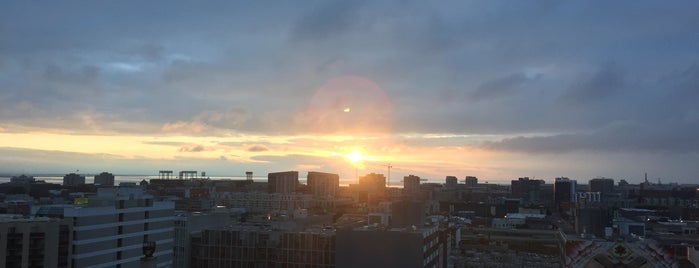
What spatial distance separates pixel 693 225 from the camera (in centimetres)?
8931

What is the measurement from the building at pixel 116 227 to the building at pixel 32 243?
276 cm

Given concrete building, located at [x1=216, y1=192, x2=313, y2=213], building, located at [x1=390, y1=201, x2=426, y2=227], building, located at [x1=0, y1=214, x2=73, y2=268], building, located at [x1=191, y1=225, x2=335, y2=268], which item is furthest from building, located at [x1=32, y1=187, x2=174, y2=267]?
concrete building, located at [x1=216, y1=192, x2=313, y2=213]

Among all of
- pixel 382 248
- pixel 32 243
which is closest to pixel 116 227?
pixel 32 243

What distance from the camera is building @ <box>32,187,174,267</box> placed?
5638 centimetres

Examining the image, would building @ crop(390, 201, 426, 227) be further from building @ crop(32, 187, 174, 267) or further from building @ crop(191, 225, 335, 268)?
building @ crop(32, 187, 174, 267)

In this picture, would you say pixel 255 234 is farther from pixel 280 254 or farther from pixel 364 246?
pixel 364 246

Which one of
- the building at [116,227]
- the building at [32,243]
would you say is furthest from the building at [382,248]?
the building at [116,227]

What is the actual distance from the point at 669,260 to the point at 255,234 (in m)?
35.6

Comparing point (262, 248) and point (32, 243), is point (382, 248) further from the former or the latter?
point (32, 243)

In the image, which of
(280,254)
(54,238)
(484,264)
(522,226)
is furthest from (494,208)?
(54,238)

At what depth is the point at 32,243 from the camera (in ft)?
160

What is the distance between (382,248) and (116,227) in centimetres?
3350

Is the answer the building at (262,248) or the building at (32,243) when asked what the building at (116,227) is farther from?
the building at (262,248)

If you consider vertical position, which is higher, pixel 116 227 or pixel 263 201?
pixel 116 227
